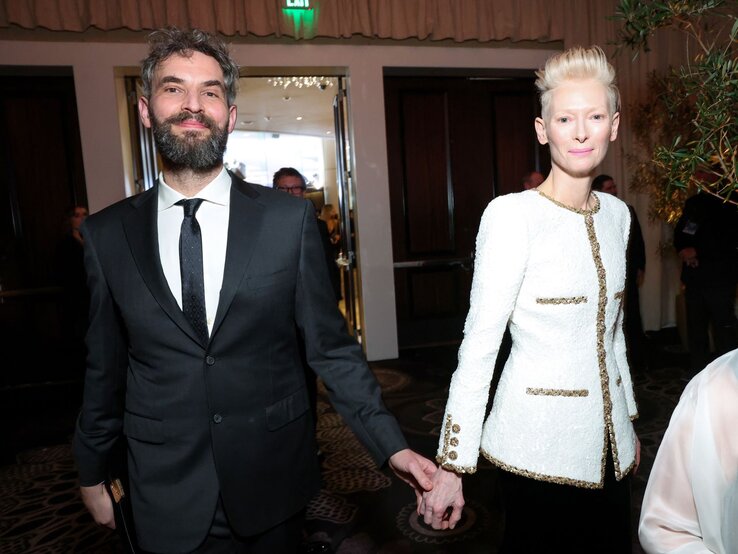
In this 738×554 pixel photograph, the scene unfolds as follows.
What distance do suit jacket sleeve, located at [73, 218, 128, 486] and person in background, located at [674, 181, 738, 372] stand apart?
4.02 metres

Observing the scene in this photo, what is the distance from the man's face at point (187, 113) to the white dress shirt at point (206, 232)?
67 millimetres

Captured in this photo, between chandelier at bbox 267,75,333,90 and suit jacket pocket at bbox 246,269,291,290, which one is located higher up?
chandelier at bbox 267,75,333,90

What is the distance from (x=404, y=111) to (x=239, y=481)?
518cm

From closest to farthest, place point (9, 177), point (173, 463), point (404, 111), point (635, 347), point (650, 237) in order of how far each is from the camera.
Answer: point (173, 463) < point (635, 347) < point (9, 177) < point (404, 111) < point (650, 237)

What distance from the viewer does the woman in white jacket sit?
1370 mm

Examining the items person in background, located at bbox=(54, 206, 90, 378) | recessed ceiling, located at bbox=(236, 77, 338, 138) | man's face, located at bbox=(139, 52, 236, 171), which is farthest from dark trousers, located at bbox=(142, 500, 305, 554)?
recessed ceiling, located at bbox=(236, 77, 338, 138)

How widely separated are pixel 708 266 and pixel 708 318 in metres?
0.48

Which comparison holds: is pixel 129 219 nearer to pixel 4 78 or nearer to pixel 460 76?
pixel 4 78

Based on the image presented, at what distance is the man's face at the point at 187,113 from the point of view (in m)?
1.37

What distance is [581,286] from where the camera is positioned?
1.40m

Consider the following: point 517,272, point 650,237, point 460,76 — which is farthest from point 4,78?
point 650,237

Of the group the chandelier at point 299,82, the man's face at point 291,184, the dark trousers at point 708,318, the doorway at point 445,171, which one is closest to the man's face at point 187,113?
the man's face at point 291,184

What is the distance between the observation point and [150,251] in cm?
134

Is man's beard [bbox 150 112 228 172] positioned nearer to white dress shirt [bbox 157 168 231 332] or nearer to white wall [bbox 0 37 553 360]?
white dress shirt [bbox 157 168 231 332]
